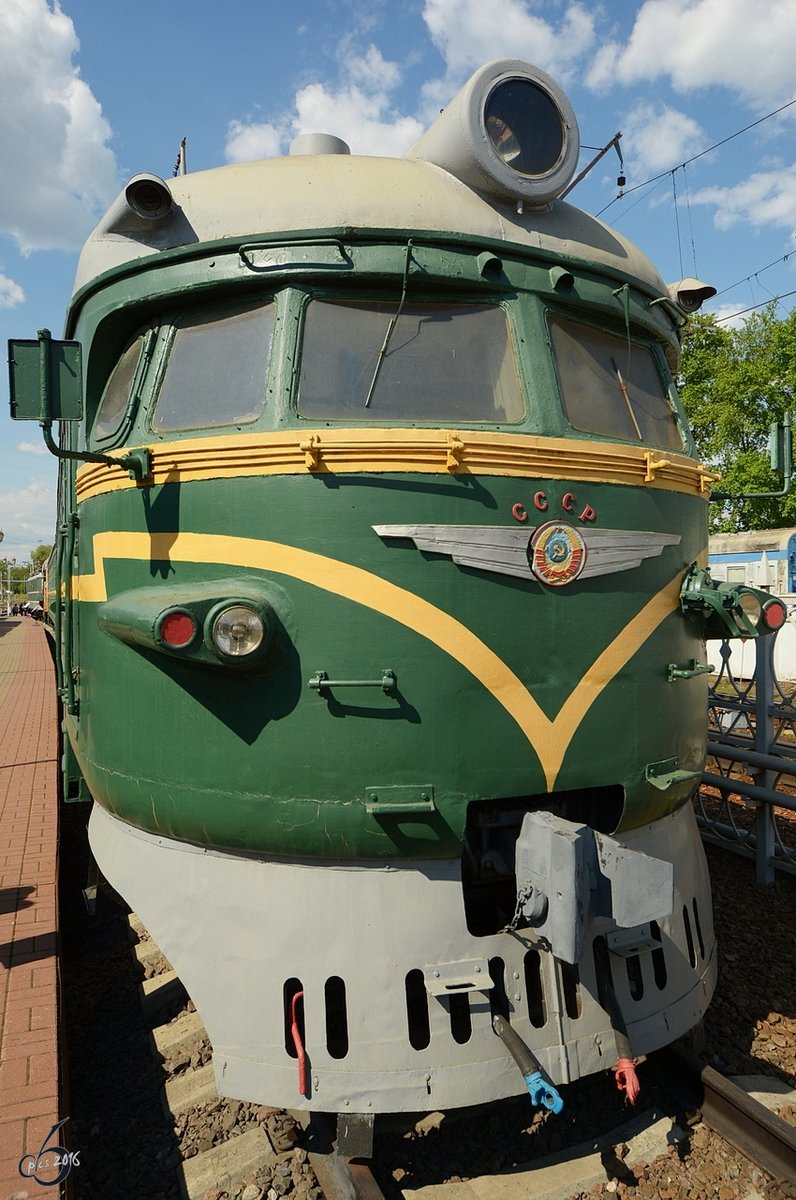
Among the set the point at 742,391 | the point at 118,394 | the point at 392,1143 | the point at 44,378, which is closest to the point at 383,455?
the point at 44,378

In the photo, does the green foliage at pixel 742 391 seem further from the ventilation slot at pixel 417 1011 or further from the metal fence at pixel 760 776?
the ventilation slot at pixel 417 1011

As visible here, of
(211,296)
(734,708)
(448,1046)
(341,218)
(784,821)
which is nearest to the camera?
(448,1046)

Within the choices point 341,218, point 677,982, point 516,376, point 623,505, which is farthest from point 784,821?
point 341,218

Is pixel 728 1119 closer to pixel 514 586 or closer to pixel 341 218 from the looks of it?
pixel 514 586

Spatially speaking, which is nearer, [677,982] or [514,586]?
[514,586]

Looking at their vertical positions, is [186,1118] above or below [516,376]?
below

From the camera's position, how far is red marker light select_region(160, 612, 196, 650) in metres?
3.28

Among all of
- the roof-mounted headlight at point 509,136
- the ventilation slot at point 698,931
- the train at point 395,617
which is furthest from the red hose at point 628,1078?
the roof-mounted headlight at point 509,136

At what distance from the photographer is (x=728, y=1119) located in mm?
3787

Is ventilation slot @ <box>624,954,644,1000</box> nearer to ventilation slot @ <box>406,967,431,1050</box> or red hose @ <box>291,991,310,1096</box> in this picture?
ventilation slot @ <box>406,967,431,1050</box>

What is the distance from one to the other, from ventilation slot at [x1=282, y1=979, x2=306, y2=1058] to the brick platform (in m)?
0.94

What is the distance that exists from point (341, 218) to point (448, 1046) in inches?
140

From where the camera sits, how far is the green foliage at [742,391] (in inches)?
1186

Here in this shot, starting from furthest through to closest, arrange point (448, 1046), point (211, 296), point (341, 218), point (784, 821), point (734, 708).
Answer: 1. point (784, 821)
2. point (734, 708)
3. point (211, 296)
4. point (341, 218)
5. point (448, 1046)
